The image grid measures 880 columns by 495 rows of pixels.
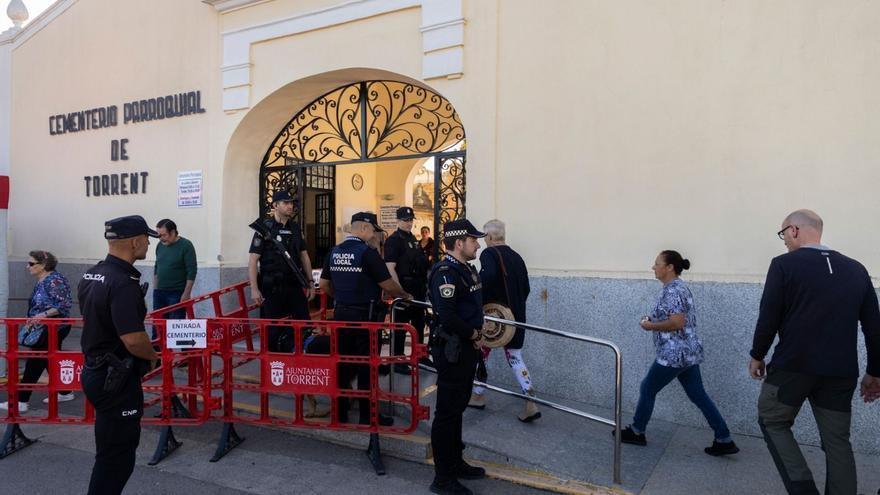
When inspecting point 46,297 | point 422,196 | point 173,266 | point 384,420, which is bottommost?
point 384,420

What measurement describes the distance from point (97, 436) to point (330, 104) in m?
5.77

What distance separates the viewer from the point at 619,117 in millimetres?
5664

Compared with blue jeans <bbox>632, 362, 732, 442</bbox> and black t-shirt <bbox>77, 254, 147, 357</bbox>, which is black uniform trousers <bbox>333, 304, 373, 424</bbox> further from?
blue jeans <bbox>632, 362, 732, 442</bbox>

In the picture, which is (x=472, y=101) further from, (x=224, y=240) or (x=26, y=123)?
(x=26, y=123)

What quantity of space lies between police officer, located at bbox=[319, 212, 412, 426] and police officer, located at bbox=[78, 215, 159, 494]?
5.20 feet

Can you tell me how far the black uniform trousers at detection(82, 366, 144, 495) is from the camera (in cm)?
322

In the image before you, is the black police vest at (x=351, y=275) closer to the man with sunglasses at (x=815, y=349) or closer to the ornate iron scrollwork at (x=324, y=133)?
the man with sunglasses at (x=815, y=349)

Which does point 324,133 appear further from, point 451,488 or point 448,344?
point 451,488

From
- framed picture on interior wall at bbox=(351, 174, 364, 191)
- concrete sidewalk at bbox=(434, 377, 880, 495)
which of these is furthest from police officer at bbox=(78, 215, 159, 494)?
framed picture on interior wall at bbox=(351, 174, 364, 191)

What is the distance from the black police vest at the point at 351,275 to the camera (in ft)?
15.5

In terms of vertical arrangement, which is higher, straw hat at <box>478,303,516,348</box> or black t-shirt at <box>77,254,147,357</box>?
black t-shirt at <box>77,254,147,357</box>

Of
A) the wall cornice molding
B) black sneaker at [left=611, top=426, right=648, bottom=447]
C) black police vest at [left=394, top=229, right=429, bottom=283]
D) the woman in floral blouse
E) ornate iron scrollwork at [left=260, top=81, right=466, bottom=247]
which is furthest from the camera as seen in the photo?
ornate iron scrollwork at [left=260, top=81, right=466, bottom=247]

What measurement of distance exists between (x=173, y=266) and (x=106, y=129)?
357cm

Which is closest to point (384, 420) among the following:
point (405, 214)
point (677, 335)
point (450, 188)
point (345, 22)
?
point (405, 214)
